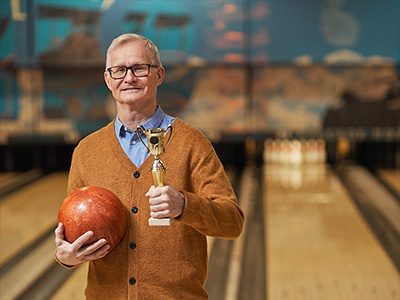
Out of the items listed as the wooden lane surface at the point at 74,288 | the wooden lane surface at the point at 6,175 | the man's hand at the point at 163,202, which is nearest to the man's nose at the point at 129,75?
the man's hand at the point at 163,202

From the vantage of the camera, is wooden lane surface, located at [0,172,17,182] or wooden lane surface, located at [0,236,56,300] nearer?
wooden lane surface, located at [0,236,56,300]

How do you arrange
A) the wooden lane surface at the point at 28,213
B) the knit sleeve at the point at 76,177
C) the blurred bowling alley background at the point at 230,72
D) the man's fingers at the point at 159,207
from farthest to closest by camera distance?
the blurred bowling alley background at the point at 230,72 → the wooden lane surface at the point at 28,213 → the knit sleeve at the point at 76,177 → the man's fingers at the point at 159,207

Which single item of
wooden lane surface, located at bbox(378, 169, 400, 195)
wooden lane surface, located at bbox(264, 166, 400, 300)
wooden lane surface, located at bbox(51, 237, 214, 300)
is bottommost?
wooden lane surface, located at bbox(51, 237, 214, 300)

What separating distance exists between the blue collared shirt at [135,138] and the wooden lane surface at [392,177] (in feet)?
12.7

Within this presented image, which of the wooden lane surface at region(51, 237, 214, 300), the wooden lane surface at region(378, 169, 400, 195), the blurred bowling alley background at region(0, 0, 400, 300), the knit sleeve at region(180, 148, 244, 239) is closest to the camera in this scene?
the knit sleeve at region(180, 148, 244, 239)

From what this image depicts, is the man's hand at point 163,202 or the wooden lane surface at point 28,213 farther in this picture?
the wooden lane surface at point 28,213

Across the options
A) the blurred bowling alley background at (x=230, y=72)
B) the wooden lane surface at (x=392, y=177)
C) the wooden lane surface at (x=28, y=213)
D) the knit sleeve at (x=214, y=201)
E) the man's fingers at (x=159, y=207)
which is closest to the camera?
the man's fingers at (x=159, y=207)

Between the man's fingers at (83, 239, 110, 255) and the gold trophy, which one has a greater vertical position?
the gold trophy

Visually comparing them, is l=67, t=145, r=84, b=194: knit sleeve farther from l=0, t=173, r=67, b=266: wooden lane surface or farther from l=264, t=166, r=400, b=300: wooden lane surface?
l=0, t=173, r=67, b=266: wooden lane surface

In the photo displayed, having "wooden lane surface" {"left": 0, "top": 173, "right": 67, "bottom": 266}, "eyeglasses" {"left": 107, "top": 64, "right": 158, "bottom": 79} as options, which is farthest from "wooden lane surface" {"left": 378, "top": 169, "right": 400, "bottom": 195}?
"eyeglasses" {"left": 107, "top": 64, "right": 158, "bottom": 79}

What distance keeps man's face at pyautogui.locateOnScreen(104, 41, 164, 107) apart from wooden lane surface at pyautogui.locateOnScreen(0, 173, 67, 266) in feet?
7.79

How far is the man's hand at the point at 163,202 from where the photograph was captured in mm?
1242

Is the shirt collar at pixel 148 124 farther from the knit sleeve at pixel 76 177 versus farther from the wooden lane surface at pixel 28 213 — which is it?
the wooden lane surface at pixel 28 213

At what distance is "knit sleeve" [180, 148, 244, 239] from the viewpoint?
135cm
